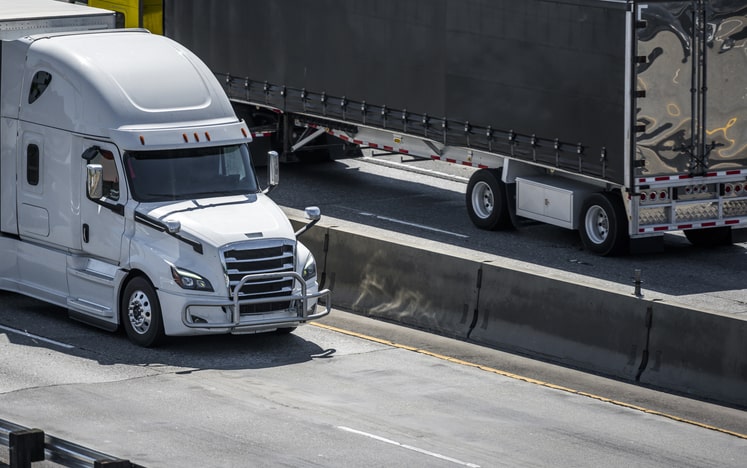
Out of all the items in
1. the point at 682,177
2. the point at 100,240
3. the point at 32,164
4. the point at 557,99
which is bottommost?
the point at 100,240

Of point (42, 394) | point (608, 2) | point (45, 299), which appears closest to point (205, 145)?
point (45, 299)

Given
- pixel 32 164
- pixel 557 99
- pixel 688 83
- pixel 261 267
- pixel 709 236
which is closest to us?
pixel 261 267

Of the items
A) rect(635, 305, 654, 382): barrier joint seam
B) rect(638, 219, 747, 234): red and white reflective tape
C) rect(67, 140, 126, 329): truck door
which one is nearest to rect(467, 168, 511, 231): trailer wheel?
rect(638, 219, 747, 234): red and white reflective tape

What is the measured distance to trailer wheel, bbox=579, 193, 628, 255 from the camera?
74.7 ft

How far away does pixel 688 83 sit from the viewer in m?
22.2

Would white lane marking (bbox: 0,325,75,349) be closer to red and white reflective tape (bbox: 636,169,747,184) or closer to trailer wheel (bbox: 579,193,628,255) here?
trailer wheel (bbox: 579,193,628,255)

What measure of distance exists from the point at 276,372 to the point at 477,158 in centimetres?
909

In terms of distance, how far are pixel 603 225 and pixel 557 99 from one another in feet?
6.59

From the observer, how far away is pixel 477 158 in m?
25.4

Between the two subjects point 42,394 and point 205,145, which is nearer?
Result: point 42,394

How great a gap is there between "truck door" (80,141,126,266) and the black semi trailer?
300 inches

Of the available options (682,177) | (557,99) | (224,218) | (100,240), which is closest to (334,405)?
(224,218)

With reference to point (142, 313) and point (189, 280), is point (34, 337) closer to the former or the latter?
point (142, 313)

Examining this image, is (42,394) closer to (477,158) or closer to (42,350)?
(42,350)
